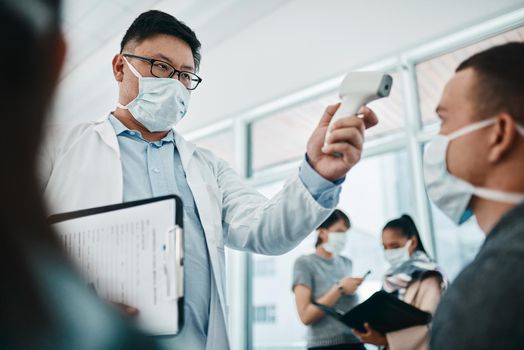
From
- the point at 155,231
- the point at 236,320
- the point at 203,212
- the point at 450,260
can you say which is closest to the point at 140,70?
the point at 203,212

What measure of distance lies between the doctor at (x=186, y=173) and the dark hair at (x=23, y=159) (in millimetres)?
676

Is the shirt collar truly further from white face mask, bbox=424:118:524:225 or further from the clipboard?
the clipboard

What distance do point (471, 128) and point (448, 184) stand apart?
139 millimetres

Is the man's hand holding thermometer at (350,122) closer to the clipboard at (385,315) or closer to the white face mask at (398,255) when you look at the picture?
the clipboard at (385,315)

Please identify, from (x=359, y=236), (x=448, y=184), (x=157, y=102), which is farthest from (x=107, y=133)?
(x=359, y=236)

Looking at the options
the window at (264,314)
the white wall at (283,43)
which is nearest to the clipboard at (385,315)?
the white wall at (283,43)

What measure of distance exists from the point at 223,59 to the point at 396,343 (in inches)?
145

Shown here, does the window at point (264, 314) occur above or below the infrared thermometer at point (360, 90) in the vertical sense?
below

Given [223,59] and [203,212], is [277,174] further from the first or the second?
[203,212]

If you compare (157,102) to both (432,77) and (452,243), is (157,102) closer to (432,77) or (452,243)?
(452,243)

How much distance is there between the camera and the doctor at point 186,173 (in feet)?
3.18

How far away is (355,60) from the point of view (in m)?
3.61

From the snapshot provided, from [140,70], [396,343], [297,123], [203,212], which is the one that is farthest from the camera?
[297,123]

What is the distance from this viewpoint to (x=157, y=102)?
1.35 m
